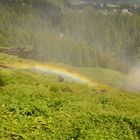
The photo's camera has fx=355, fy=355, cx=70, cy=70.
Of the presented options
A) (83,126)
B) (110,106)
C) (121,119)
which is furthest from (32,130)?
(110,106)

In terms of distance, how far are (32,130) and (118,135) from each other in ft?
18.2

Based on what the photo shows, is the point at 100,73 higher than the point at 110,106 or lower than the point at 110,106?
lower

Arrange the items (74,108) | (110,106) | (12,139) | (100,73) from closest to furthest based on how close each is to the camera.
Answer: (12,139) → (74,108) → (110,106) → (100,73)

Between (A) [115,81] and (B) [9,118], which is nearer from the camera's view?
(B) [9,118]

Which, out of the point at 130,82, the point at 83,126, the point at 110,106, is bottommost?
the point at 130,82

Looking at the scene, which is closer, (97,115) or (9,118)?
(9,118)

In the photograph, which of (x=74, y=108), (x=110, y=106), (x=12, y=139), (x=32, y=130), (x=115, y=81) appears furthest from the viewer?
(x=115, y=81)

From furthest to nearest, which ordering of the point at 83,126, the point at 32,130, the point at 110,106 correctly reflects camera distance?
the point at 110,106
the point at 83,126
the point at 32,130

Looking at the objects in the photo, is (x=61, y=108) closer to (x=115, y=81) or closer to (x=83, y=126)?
(x=83, y=126)

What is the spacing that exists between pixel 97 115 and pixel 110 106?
637 cm

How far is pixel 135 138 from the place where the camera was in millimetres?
22516

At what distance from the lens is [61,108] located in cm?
2519

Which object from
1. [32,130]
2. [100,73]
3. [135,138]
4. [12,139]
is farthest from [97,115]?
[100,73]

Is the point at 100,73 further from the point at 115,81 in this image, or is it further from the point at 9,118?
the point at 9,118
